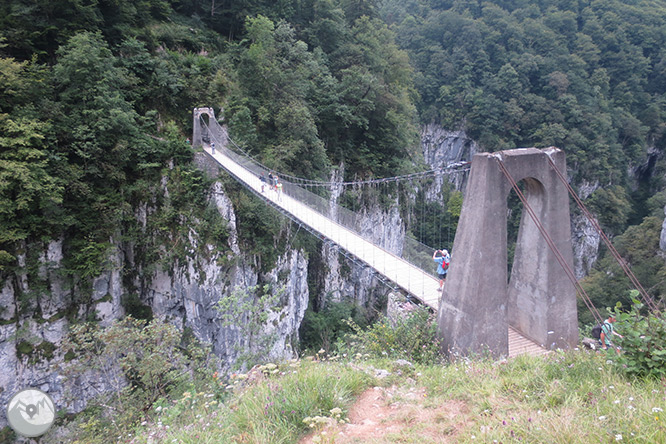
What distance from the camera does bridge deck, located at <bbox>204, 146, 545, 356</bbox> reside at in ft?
21.4

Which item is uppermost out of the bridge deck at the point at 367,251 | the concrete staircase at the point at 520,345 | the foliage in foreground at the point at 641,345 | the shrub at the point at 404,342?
the foliage in foreground at the point at 641,345

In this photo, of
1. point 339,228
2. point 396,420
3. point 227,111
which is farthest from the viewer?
point 227,111

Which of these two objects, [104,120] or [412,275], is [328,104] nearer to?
[104,120]

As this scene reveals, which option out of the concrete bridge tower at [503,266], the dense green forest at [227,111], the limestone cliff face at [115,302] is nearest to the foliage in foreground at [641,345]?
the concrete bridge tower at [503,266]

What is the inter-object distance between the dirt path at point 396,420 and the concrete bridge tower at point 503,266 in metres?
2.57

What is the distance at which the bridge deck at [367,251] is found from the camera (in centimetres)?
654

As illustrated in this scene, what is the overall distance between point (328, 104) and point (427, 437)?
13.6m

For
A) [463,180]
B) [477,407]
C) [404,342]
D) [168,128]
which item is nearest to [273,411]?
[477,407]

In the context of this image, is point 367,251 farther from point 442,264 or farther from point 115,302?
point 115,302

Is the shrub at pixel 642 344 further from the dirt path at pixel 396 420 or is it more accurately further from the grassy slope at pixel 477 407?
the dirt path at pixel 396 420

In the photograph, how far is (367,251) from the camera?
8242 mm

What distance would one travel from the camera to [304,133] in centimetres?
1216

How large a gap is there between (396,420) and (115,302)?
9.78 meters

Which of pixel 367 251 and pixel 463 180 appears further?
pixel 463 180
